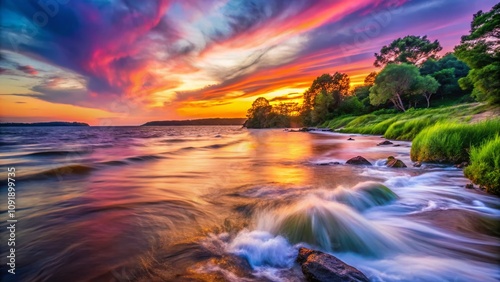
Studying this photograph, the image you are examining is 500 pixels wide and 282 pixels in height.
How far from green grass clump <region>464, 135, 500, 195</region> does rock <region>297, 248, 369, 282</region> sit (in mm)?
5663

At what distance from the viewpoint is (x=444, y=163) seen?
10.4m

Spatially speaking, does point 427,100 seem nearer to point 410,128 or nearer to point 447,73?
point 447,73

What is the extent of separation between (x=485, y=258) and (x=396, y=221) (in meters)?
1.53

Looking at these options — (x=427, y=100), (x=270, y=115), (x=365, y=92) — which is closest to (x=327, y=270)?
(x=427, y=100)

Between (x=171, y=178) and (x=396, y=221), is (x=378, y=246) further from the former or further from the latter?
(x=171, y=178)

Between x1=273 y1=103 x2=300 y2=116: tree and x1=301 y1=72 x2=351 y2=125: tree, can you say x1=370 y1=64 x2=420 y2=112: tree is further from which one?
x1=273 y1=103 x2=300 y2=116: tree

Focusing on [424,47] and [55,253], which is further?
[424,47]

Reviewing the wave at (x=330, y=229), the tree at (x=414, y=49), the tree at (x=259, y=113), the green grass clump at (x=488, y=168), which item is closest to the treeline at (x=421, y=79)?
the tree at (x=414, y=49)

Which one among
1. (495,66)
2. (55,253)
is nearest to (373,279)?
(55,253)

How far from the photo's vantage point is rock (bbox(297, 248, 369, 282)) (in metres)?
2.95

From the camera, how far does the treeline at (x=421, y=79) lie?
72.5 ft

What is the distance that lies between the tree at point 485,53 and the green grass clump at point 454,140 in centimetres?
1554

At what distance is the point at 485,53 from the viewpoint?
22062mm

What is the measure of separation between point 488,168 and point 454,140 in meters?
3.91
